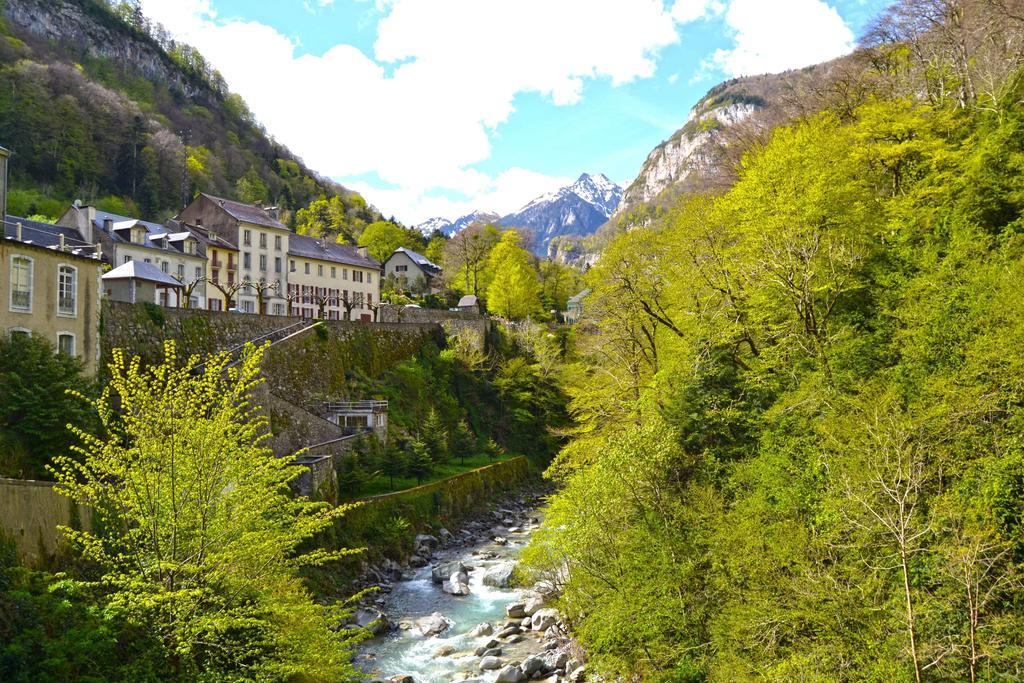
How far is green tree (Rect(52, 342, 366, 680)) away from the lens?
1196cm

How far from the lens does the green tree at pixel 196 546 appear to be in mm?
11961

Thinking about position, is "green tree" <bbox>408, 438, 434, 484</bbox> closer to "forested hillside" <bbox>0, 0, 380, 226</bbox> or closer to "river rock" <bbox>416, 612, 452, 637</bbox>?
"river rock" <bbox>416, 612, 452, 637</bbox>

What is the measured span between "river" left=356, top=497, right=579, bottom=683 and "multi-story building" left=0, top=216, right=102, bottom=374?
531 inches

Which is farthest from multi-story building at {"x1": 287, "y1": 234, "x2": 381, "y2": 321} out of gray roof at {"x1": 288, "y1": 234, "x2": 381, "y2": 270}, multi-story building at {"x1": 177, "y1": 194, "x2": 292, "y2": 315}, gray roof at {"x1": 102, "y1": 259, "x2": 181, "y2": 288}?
gray roof at {"x1": 102, "y1": 259, "x2": 181, "y2": 288}

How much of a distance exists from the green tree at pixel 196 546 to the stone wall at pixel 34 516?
1.79 ft

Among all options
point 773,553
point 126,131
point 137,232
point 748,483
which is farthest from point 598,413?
point 126,131

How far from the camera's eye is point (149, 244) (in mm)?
41812

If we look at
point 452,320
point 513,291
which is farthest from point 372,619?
point 513,291

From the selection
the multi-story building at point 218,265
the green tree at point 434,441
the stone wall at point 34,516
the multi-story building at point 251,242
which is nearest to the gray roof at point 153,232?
the multi-story building at point 218,265

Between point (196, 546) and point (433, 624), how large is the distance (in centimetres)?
1172

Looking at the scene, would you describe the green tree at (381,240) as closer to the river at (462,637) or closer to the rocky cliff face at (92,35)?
the rocky cliff face at (92,35)

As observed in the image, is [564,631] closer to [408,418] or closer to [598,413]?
[598,413]

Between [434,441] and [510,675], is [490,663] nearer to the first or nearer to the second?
[510,675]

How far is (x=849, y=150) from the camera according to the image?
23.4m
